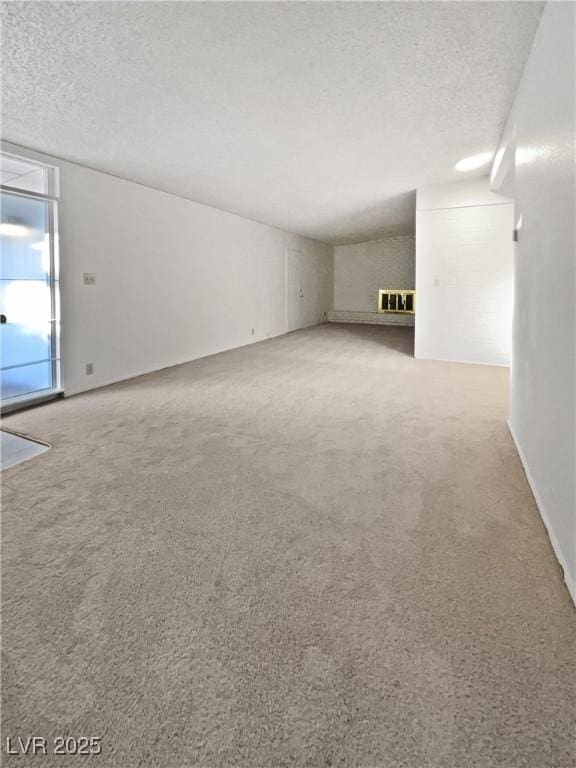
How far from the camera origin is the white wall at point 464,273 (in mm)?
6379

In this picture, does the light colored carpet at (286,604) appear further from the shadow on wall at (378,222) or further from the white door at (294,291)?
the white door at (294,291)

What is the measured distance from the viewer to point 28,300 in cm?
448

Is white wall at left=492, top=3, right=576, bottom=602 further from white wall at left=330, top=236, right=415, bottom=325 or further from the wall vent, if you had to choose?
white wall at left=330, top=236, right=415, bottom=325

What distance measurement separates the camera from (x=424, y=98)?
3.61m

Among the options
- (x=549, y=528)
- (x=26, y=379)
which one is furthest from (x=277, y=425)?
(x=26, y=379)

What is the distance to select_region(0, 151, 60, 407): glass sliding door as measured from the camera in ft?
14.0

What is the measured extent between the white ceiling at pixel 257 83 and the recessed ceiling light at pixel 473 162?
0.18 metres

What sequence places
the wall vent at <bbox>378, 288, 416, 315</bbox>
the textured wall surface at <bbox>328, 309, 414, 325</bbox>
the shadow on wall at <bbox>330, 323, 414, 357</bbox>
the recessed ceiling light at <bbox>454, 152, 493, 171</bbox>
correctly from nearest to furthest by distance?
the recessed ceiling light at <bbox>454, 152, 493, 171</bbox> → the shadow on wall at <bbox>330, 323, 414, 357</bbox> → the wall vent at <bbox>378, 288, 416, 315</bbox> → the textured wall surface at <bbox>328, 309, 414, 325</bbox>

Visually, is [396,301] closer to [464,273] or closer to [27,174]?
[464,273]

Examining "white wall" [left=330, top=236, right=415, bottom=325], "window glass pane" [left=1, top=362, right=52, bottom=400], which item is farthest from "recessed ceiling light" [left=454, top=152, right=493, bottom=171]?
"white wall" [left=330, top=236, right=415, bottom=325]

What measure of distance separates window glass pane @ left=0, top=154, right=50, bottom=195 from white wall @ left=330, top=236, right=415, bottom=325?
9.68m

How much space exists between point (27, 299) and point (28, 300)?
0.04 ft

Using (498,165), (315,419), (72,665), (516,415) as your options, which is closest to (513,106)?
(498,165)

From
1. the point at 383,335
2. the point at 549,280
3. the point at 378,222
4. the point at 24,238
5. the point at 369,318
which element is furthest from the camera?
the point at 369,318
